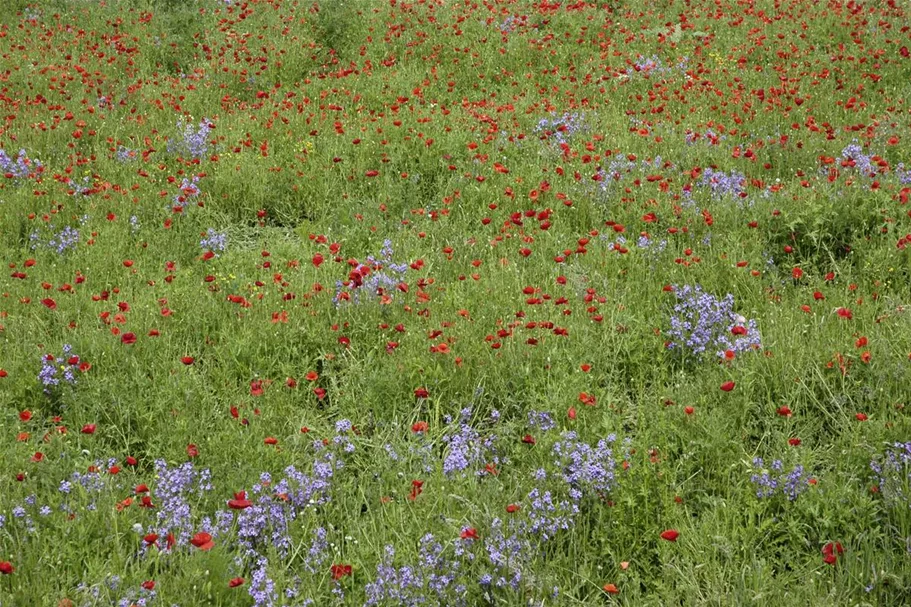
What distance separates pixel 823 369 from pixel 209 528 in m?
3.07

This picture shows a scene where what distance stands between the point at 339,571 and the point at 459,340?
184cm

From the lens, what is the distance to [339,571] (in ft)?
9.93

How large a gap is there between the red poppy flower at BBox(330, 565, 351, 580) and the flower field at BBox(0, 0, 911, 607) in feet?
0.09

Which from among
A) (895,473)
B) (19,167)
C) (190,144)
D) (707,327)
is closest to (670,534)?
(895,473)

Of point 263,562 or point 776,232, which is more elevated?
point 263,562

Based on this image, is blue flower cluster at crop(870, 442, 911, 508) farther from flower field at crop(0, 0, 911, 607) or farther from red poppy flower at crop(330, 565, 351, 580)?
red poppy flower at crop(330, 565, 351, 580)

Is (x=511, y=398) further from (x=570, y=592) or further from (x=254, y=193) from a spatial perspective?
(x=254, y=193)

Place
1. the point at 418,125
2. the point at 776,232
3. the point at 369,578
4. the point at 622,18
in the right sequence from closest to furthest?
the point at 369,578
the point at 776,232
the point at 418,125
the point at 622,18

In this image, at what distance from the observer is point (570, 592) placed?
126 inches

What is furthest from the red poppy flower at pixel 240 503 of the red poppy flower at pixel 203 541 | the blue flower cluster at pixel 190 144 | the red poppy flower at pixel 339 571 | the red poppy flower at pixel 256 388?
the blue flower cluster at pixel 190 144

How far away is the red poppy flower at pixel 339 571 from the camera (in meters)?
3.02

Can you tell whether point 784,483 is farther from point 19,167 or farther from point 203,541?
point 19,167

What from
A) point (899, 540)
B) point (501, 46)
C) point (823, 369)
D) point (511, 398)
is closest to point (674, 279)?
point (823, 369)

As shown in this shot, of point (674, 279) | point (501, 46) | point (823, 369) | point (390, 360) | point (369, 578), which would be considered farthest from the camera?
point (501, 46)
